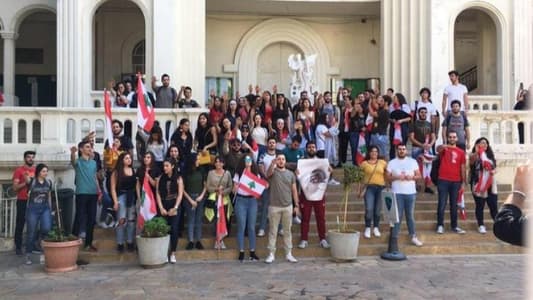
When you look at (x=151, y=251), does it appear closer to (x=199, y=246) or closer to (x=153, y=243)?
(x=153, y=243)

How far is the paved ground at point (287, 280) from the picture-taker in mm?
7707

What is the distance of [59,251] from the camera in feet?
29.8

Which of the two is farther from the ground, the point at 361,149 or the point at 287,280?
the point at 361,149

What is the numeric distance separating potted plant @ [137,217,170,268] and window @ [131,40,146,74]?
11056 mm

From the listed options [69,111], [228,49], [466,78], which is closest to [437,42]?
[466,78]

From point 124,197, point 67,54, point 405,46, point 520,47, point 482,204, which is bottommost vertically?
point 482,204

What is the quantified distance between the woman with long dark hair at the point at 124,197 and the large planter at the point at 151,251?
791 mm

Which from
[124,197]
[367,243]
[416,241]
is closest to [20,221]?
[124,197]

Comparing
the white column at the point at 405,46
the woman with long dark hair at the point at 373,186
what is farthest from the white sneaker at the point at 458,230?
the white column at the point at 405,46

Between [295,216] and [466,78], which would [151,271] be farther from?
[466,78]

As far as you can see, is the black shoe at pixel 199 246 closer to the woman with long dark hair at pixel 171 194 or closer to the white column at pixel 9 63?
Answer: the woman with long dark hair at pixel 171 194

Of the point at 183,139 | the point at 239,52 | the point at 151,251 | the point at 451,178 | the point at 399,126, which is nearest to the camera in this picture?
the point at 151,251

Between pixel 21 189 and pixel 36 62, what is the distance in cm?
1086

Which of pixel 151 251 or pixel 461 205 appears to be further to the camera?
pixel 461 205
